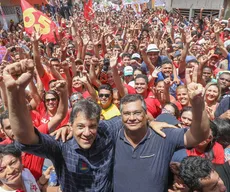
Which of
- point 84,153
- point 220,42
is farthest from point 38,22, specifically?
point 84,153

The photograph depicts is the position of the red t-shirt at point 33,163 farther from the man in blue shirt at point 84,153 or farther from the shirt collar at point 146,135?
the shirt collar at point 146,135

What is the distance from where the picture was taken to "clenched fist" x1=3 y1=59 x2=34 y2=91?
4.60 feet

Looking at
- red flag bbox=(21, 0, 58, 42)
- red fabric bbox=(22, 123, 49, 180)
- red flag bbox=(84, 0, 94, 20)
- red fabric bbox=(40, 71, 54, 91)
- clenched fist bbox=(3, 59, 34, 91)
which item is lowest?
red fabric bbox=(22, 123, 49, 180)

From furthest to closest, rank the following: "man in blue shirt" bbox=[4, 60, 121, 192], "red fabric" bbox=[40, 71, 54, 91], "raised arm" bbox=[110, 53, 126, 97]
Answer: "red fabric" bbox=[40, 71, 54, 91], "raised arm" bbox=[110, 53, 126, 97], "man in blue shirt" bbox=[4, 60, 121, 192]

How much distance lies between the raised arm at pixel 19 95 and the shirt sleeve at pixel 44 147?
82 millimetres

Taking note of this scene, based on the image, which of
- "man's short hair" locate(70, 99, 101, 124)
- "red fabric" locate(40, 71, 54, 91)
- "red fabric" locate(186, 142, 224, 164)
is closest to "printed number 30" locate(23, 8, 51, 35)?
"red fabric" locate(40, 71, 54, 91)

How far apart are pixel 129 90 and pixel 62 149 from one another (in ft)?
6.67

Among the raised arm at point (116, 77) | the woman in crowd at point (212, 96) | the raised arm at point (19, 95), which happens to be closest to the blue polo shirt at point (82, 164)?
the raised arm at point (19, 95)

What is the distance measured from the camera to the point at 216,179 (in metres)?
1.77

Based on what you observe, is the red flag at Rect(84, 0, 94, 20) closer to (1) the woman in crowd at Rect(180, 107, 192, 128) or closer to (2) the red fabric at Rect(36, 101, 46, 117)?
(2) the red fabric at Rect(36, 101, 46, 117)

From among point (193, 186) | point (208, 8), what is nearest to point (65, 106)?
point (193, 186)

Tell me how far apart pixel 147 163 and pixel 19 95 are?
1001 mm

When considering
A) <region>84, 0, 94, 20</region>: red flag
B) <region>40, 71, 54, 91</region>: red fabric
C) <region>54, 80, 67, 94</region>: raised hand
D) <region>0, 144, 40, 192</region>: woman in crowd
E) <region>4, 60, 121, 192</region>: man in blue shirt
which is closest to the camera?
<region>4, 60, 121, 192</region>: man in blue shirt

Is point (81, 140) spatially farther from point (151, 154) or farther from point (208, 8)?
point (208, 8)
